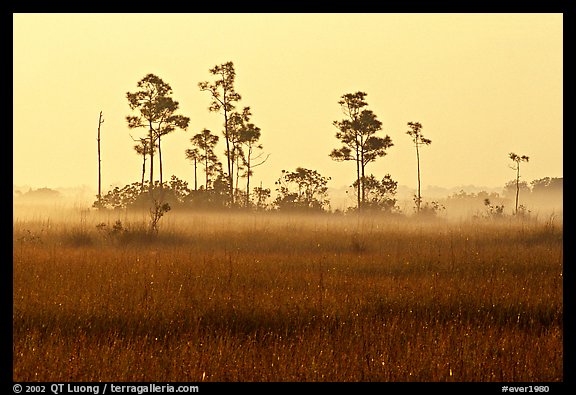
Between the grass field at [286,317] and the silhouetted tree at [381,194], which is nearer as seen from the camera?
the grass field at [286,317]

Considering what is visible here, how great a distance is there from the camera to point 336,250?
54.9ft

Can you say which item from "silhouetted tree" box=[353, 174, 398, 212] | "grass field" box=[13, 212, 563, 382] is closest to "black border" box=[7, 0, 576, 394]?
"grass field" box=[13, 212, 563, 382]

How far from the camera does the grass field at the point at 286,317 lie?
5781 millimetres

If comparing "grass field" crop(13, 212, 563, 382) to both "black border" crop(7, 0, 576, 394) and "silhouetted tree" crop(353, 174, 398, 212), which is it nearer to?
"black border" crop(7, 0, 576, 394)

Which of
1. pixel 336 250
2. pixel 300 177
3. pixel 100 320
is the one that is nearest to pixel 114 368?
pixel 100 320

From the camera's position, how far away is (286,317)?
773cm

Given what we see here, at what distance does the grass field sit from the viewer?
5.78m
